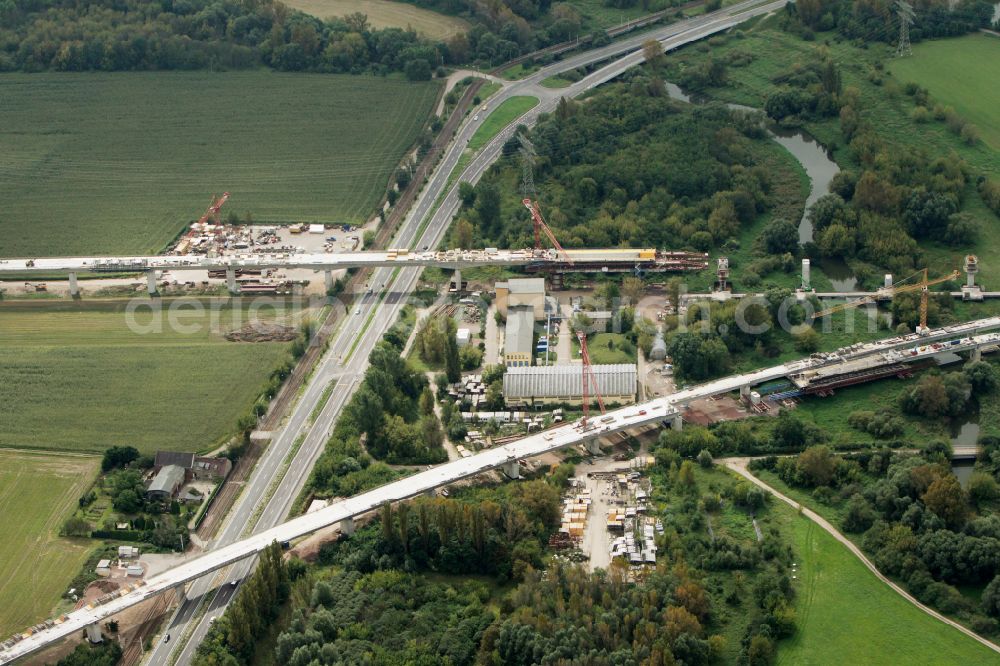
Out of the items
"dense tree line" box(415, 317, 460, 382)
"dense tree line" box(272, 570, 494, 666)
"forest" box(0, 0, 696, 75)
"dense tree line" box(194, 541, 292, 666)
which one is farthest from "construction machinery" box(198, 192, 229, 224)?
"dense tree line" box(272, 570, 494, 666)

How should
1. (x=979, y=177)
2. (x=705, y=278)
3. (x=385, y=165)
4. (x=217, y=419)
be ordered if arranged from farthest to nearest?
(x=385, y=165) < (x=979, y=177) < (x=705, y=278) < (x=217, y=419)

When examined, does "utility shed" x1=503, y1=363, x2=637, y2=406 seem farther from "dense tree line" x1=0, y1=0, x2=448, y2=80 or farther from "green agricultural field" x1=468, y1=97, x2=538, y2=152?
"dense tree line" x1=0, y1=0, x2=448, y2=80

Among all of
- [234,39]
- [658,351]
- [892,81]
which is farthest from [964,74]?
[234,39]

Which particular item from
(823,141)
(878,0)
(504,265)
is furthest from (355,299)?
(878,0)

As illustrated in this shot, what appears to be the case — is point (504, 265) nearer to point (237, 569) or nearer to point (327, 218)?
point (327, 218)

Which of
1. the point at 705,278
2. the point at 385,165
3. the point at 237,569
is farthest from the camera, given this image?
the point at 385,165

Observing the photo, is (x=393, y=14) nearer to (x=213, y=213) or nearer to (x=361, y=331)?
(x=213, y=213)
